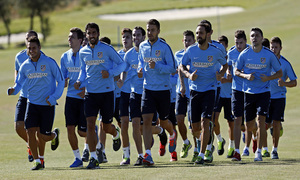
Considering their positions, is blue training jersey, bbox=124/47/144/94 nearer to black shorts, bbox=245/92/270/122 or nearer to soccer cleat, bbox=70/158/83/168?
soccer cleat, bbox=70/158/83/168

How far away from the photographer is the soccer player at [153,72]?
39.7 feet

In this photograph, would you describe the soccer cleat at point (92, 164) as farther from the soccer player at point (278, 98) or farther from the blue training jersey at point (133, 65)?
the soccer player at point (278, 98)

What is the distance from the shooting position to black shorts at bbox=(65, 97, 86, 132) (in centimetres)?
1264

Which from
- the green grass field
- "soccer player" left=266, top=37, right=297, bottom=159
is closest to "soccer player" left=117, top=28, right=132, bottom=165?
the green grass field

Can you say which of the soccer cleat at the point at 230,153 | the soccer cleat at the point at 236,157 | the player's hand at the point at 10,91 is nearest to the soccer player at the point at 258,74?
the soccer cleat at the point at 236,157

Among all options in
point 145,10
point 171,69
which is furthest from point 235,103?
point 145,10

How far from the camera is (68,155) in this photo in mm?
15273

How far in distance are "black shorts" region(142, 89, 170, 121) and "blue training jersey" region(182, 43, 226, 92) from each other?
0.59 m

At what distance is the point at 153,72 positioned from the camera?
12.2m

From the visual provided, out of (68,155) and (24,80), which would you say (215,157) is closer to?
(68,155)

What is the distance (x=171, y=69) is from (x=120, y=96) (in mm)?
1964

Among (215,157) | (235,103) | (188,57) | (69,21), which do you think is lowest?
(215,157)

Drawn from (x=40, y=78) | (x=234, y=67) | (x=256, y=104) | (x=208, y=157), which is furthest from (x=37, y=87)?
Answer: (x=234, y=67)

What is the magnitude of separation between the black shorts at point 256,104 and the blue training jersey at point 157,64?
67.4 inches
